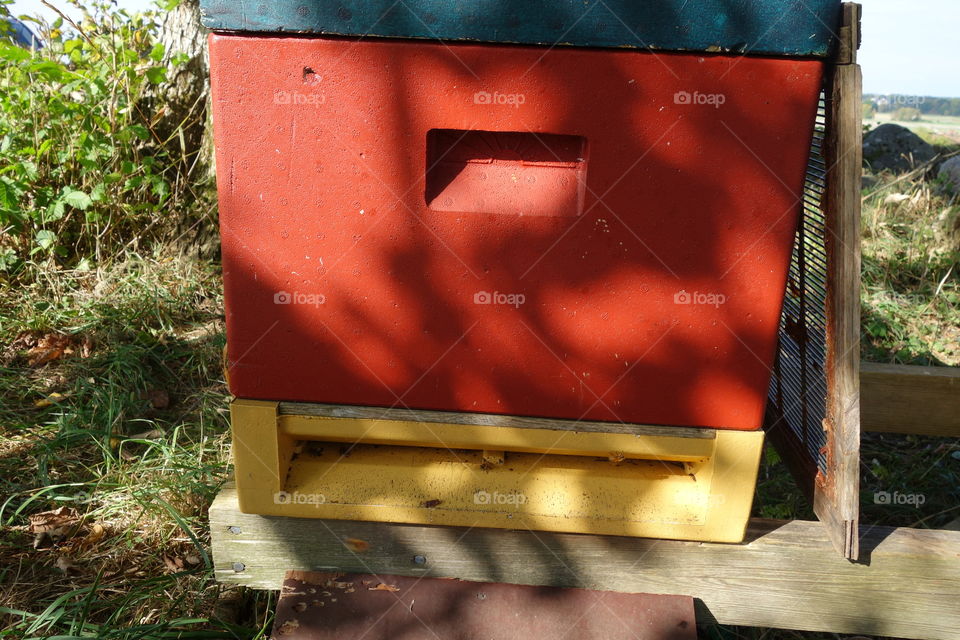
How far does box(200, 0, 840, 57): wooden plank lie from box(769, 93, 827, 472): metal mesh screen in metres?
0.35

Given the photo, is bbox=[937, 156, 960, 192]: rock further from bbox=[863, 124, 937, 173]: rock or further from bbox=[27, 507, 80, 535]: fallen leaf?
bbox=[27, 507, 80, 535]: fallen leaf

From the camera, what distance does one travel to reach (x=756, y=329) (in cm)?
142

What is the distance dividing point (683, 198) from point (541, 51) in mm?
374

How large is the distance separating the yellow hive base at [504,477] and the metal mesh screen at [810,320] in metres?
0.31

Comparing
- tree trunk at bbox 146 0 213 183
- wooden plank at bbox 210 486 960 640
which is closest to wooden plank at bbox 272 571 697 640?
wooden plank at bbox 210 486 960 640

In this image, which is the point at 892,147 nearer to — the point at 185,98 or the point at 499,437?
the point at 185,98

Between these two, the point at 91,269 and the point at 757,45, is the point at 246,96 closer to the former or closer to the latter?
the point at 757,45

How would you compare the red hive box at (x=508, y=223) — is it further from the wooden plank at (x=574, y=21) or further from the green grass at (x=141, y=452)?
the green grass at (x=141, y=452)

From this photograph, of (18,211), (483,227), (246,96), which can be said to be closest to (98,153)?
(18,211)

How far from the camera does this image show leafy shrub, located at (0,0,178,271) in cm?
316

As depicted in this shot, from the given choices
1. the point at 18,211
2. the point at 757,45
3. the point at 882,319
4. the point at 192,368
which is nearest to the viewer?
the point at 757,45

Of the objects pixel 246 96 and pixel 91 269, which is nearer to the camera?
pixel 246 96

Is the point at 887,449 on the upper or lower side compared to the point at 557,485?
lower

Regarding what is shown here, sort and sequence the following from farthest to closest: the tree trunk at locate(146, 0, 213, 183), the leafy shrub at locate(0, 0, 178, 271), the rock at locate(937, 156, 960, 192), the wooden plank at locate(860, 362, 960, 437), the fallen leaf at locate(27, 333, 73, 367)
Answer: the rock at locate(937, 156, 960, 192), the tree trunk at locate(146, 0, 213, 183), the leafy shrub at locate(0, 0, 178, 271), the fallen leaf at locate(27, 333, 73, 367), the wooden plank at locate(860, 362, 960, 437)
